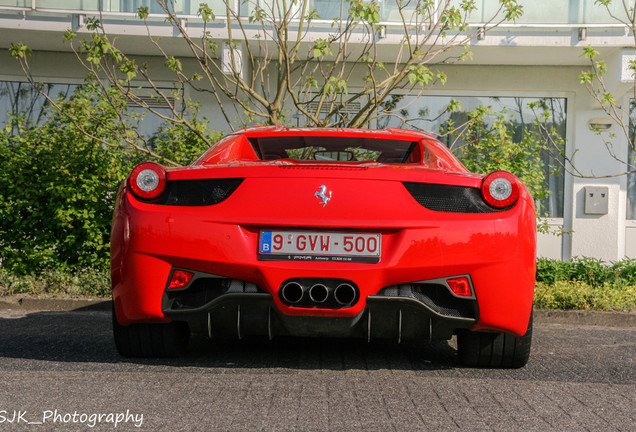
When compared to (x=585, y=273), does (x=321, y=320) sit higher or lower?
higher

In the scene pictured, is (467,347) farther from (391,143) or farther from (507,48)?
(507,48)

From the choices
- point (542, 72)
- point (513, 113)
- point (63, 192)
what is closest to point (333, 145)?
point (63, 192)

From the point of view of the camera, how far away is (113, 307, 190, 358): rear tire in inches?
Answer: 162

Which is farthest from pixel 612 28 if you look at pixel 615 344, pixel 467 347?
pixel 467 347

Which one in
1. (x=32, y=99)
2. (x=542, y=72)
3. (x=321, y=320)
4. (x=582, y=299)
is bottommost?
(x=582, y=299)

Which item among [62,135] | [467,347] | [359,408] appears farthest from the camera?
[62,135]

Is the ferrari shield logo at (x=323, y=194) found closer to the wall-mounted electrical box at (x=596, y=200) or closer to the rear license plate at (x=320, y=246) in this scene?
the rear license plate at (x=320, y=246)

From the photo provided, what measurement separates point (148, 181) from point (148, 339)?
0.90 m

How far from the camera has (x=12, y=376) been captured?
370 cm

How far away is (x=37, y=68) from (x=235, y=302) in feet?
36.1

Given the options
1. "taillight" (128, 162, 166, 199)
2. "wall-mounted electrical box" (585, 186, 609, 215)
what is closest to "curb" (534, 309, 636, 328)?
"taillight" (128, 162, 166, 199)

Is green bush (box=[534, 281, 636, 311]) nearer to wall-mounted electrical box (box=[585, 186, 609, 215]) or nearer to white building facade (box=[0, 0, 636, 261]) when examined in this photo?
white building facade (box=[0, 0, 636, 261])

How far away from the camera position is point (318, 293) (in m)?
3.62

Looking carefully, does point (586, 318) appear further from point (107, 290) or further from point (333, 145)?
point (107, 290)
